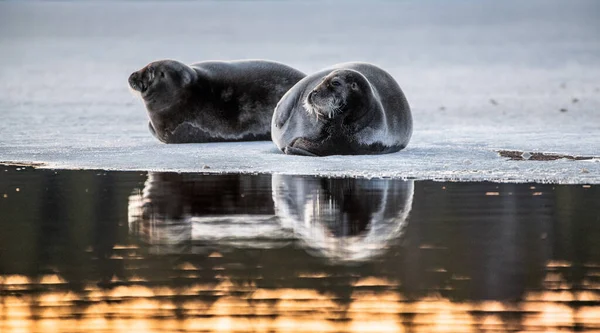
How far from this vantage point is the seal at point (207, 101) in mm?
11117

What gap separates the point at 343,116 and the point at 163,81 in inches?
98.6

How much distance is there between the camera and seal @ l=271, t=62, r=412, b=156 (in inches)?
361

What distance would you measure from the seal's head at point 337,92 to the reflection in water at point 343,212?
4.13 ft

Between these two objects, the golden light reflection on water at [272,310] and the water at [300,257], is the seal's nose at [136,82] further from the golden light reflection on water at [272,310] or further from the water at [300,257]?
the golden light reflection on water at [272,310]

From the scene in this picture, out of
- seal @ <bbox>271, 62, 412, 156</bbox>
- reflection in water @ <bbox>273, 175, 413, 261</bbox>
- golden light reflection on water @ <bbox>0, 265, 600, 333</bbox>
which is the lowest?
golden light reflection on water @ <bbox>0, 265, 600, 333</bbox>

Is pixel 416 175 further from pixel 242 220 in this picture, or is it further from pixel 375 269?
pixel 375 269

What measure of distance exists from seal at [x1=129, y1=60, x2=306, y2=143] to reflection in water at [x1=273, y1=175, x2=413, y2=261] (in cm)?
312

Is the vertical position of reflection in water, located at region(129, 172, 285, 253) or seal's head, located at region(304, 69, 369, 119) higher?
seal's head, located at region(304, 69, 369, 119)

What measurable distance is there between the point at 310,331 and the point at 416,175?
4364mm

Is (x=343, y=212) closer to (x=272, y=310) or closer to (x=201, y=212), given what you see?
(x=201, y=212)

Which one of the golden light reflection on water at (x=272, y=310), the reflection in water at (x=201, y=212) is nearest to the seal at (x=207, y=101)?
the reflection in water at (x=201, y=212)

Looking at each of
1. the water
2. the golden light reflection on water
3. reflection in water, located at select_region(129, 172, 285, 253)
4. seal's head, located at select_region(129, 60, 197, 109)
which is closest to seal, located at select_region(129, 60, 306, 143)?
seal's head, located at select_region(129, 60, 197, 109)

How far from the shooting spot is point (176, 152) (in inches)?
389

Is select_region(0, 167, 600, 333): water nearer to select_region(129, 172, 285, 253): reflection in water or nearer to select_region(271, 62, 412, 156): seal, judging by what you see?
select_region(129, 172, 285, 253): reflection in water
